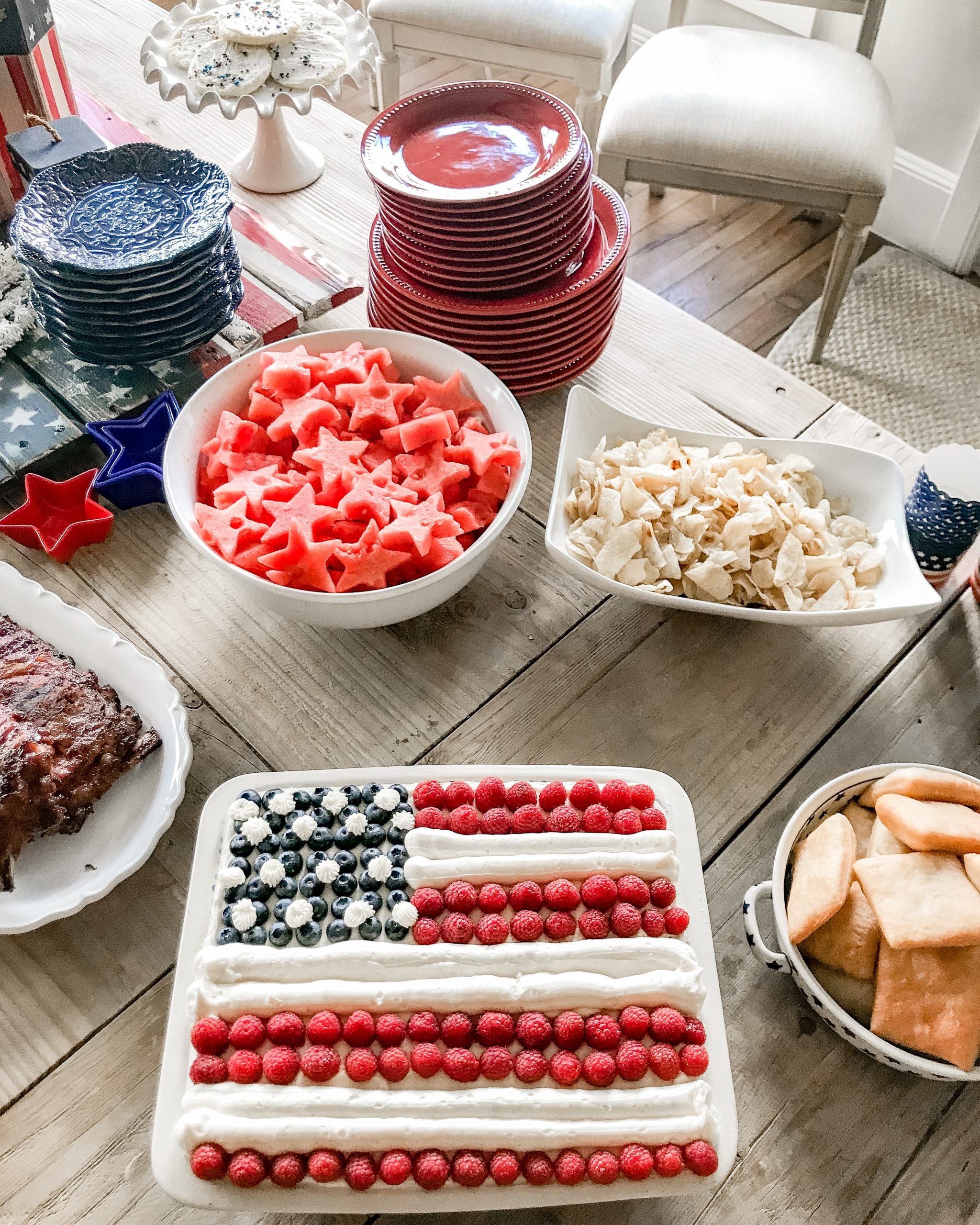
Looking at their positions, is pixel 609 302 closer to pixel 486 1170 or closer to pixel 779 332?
pixel 486 1170

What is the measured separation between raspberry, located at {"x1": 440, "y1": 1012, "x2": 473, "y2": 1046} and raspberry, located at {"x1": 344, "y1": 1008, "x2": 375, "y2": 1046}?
0.17 ft

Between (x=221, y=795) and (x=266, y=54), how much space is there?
3.27 feet

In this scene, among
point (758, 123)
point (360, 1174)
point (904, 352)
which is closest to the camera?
point (360, 1174)

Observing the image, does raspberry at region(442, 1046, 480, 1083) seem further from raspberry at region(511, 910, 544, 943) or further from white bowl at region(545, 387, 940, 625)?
white bowl at region(545, 387, 940, 625)

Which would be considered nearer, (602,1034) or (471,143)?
(602,1034)

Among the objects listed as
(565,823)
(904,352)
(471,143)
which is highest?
(471,143)

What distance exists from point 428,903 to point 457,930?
31 mm

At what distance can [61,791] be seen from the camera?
0.78m

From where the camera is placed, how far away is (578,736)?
2.95ft

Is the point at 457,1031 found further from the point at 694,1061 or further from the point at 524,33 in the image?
the point at 524,33

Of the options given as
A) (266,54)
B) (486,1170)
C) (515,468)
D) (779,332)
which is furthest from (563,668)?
(779,332)

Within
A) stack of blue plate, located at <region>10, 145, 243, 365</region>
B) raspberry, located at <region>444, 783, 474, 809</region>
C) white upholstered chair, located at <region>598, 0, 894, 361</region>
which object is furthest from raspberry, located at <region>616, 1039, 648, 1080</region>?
white upholstered chair, located at <region>598, 0, 894, 361</region>

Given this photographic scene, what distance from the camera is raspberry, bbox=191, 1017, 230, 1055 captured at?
67 cm

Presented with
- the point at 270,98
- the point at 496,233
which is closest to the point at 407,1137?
the point at 496,233
